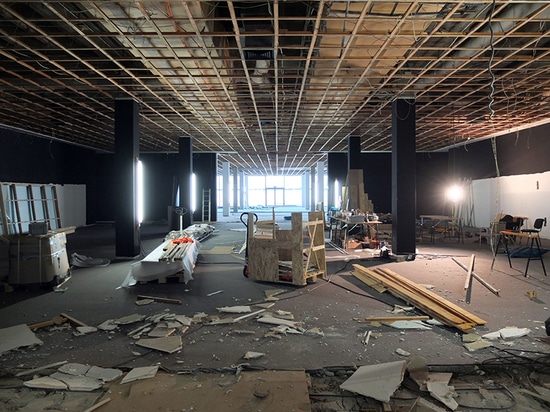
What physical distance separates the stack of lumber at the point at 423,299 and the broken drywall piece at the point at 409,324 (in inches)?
11.2

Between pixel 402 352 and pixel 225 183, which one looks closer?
pixel 402 352

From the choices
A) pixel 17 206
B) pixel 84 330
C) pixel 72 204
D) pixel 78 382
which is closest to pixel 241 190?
pixel 72 204

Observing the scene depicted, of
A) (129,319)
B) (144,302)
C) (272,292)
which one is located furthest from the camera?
(272,292)

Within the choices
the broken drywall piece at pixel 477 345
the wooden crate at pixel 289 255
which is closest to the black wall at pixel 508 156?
the wooden crate at pixel 289 255

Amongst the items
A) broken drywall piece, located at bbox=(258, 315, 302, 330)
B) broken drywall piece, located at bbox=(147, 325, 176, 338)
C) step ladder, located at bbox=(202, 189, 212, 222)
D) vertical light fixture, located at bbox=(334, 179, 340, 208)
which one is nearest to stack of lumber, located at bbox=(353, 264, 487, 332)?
broken drywall piece, located at bbox=(258, 315, 302, 330)

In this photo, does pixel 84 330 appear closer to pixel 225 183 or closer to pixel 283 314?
pixel 283 314

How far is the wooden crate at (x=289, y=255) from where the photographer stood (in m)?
6.83

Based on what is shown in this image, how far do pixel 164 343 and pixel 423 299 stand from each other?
370 centimetres

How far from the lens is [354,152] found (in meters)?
15.5

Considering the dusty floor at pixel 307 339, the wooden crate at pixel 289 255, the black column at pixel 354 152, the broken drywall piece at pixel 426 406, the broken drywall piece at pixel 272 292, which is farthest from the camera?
the black column at pixel 354 152

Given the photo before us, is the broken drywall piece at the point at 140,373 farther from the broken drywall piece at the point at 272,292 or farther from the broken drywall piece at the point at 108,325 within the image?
the broken drywall piece at the point at 272,292

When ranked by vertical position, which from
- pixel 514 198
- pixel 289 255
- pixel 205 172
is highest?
pixel 205 172

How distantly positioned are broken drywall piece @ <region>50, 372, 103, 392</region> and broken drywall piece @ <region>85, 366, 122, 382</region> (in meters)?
0.04

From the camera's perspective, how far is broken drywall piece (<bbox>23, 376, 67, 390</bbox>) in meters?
3.25
